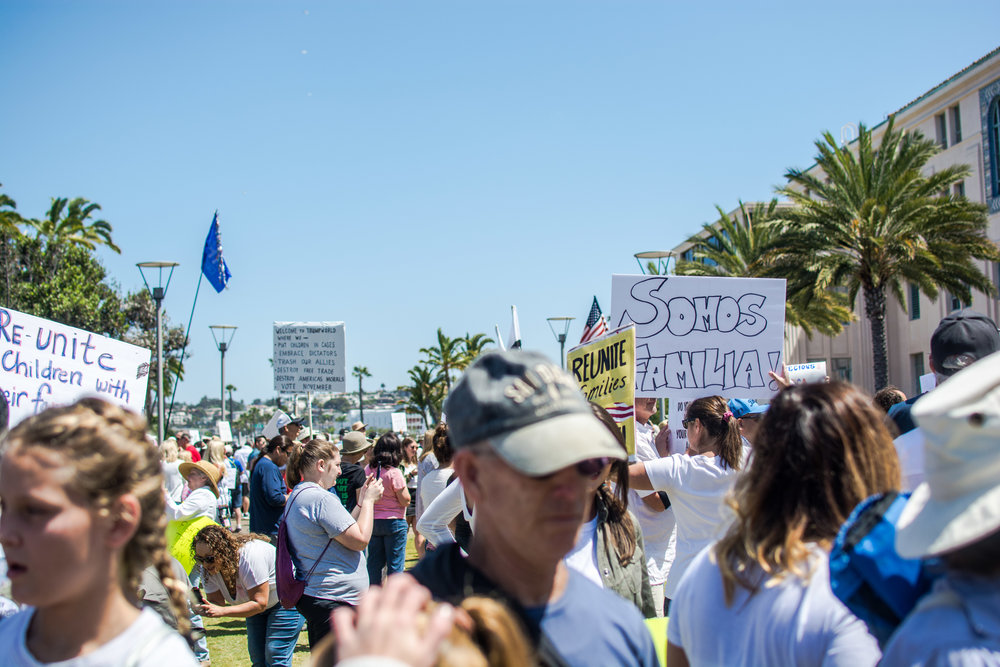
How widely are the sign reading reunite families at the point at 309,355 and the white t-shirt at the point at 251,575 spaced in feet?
24.1

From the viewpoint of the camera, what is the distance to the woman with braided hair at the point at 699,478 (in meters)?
4.29

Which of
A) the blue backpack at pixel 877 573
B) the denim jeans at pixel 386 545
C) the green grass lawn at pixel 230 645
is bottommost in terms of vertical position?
the green grass lawn at pixel 230 645

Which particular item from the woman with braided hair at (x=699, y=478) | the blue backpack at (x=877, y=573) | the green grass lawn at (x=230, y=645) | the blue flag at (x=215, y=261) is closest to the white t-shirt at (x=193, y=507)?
the green grass lawn at (x=230, y=645)

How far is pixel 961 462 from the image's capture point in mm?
1546

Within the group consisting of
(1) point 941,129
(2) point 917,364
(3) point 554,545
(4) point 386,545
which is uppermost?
(1) point 941,129

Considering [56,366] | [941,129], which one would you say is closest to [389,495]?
[56,366]

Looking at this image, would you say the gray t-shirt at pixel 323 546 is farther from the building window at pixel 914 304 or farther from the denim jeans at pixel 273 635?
the building window at pixel 914 304

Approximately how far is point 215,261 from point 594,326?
12326 mm

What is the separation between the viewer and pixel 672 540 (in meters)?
5.60

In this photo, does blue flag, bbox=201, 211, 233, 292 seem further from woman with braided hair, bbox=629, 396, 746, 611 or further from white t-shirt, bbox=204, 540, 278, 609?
woman with braided hair, bbox=629, 396, 746, 611

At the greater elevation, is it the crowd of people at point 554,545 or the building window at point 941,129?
the building window at point 941,129

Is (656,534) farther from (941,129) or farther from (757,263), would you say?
(941,129)

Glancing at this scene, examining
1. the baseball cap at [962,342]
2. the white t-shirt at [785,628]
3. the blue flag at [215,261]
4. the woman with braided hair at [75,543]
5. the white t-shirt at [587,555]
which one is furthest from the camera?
the blue flag at [215,261]

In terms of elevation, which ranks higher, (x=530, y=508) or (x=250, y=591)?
(x=530, y=508)
